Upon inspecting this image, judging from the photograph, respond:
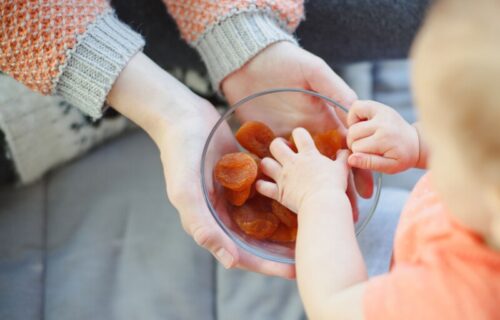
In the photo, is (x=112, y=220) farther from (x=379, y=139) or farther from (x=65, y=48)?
(x=379, y=139)

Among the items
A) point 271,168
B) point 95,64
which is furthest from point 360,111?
point 95,64

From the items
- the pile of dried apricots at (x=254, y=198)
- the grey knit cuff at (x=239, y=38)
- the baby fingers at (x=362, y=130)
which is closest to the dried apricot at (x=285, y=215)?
the pile of dried apricots at (x=254, y=198)

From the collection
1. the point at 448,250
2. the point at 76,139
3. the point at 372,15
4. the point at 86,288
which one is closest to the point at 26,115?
the point at 76,139

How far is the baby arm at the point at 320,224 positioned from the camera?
0.65 metres

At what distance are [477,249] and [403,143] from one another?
0.70ft

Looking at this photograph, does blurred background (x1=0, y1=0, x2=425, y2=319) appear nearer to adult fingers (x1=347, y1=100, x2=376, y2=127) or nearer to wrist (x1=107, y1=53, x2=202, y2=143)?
wrist (x1=107, y1=53, x2=202, y2=143)

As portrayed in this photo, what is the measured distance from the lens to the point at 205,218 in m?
0.76

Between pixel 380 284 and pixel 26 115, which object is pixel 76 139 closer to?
pixel 26 115

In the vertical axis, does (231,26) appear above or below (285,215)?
above

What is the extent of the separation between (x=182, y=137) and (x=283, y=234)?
185 millimetres

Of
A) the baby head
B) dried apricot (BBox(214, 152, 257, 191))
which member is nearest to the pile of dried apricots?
dried apricot (BBox(214, 152, 257, 191))

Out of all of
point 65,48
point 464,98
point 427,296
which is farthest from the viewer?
point 65,48

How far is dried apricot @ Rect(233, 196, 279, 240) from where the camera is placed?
752 millimetres

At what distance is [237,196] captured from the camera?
0.76m
